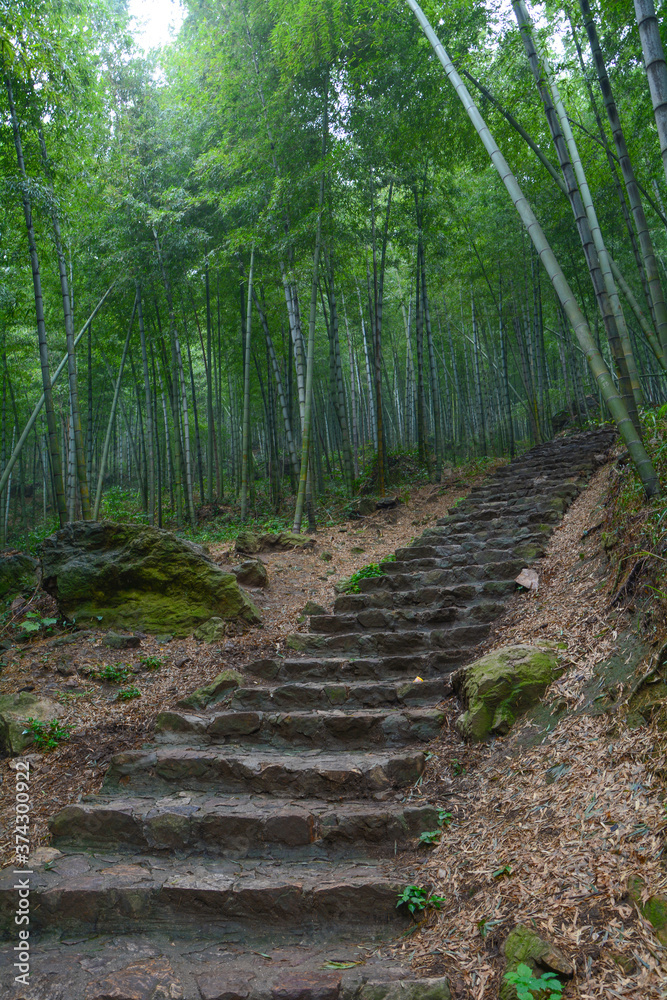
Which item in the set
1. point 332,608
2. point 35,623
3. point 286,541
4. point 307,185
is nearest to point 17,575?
point 35,623

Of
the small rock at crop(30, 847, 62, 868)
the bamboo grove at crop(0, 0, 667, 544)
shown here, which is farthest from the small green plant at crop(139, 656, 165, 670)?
the bamboo grove at crop(0, 0, 667, 544)

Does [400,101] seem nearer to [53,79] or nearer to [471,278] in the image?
[53,79]

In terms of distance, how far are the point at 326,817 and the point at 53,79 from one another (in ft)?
22.9

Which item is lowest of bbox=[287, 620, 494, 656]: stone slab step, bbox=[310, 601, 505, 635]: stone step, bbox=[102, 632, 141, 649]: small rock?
bbox=[287, 620, 494, 656]: stone slab step

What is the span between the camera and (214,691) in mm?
3418

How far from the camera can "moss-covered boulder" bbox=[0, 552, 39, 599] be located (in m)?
5.29

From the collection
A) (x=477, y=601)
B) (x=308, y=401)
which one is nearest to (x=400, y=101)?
(x=308, y=401)

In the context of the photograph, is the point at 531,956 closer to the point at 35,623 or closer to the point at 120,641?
the point at 120,641

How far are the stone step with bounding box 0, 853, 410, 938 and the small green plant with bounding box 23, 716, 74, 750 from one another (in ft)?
2.54

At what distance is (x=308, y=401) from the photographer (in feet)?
23.3

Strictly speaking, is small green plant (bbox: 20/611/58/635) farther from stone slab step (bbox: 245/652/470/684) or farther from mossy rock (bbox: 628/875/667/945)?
mossy rock (bbox: 628/875/667/945)

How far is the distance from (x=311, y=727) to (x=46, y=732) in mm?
1482

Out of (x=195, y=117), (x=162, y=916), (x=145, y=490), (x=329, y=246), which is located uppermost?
(x=195, y=117)

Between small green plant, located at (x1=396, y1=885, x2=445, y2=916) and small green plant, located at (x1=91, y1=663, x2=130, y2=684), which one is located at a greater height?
small green plant, located at (x1=91, y1=663, x2=130, y2=684)
